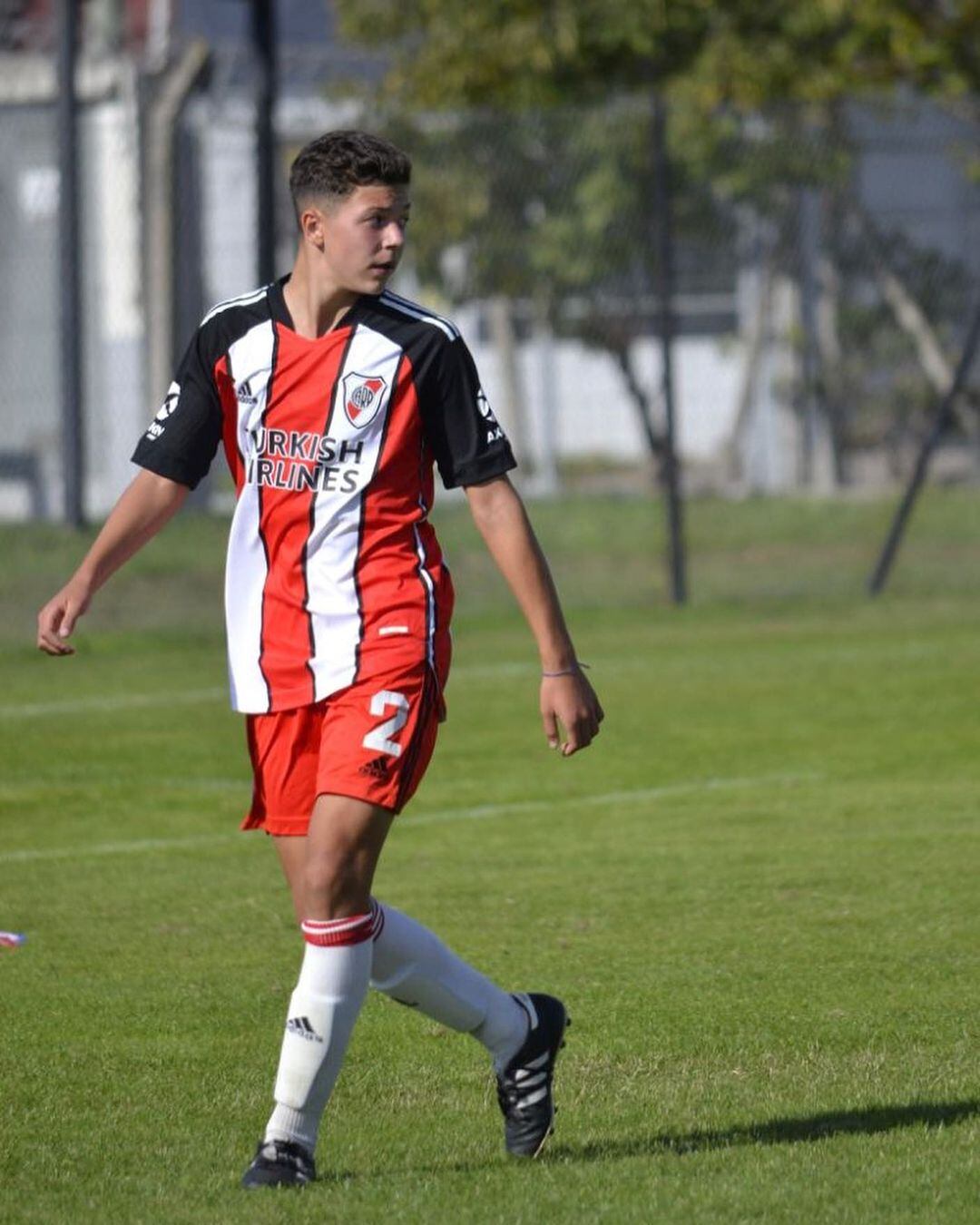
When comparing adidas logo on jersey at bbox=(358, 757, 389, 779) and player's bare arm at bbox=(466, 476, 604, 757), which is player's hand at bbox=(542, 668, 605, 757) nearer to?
player's bare arm at bbox=(466, 476, 604, 757)

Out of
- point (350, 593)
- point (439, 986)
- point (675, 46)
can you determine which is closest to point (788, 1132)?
point (439, 986)

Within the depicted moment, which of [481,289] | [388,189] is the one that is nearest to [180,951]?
[388,189]

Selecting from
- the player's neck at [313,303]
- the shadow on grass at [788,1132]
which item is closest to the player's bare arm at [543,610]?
the player's neck at [313,303]

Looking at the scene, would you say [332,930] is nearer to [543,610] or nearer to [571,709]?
[571,709]

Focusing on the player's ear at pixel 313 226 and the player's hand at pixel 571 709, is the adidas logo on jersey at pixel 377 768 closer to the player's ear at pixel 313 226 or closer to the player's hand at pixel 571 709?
the player's hand at pixel 571 709

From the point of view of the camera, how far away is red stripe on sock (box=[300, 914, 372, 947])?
184 inches

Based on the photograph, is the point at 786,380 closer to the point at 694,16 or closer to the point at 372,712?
the point at 694,16

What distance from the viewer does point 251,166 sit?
18672mm

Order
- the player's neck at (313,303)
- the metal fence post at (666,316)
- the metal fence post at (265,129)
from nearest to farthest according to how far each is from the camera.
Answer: the player's neck at (313,303) < the metal fence post at (666,316) < the metal fence post at (265,129)

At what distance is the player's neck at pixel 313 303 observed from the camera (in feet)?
16.0

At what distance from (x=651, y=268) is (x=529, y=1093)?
519 inches

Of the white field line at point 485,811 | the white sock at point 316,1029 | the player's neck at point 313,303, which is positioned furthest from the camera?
the white field line at point 485,811

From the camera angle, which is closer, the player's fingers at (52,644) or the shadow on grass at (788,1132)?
the shadow on grass at (788,1132)

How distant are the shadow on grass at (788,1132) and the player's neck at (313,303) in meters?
1.77
